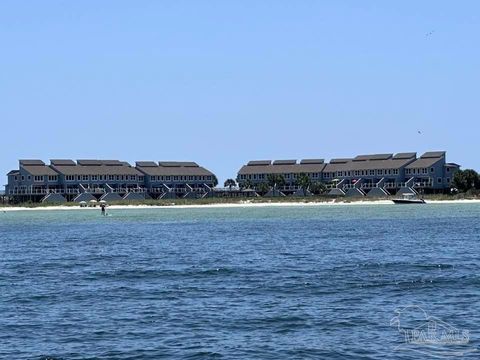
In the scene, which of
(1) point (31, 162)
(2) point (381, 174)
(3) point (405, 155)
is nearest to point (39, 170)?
(1) point (31, 162)

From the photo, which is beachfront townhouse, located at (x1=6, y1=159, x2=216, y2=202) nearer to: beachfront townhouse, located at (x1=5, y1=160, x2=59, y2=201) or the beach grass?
beachfront townhouse, located at (x1=5, y1=160, x2=59, y2=201)

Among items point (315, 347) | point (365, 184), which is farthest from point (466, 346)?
point (365, 184)

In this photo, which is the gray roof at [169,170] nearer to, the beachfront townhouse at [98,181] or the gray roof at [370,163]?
the beachfront townhouse at [98,181]

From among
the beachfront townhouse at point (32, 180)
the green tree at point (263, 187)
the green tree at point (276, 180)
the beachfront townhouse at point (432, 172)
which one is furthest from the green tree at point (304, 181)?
the beachfront townhouse at point (32, 180)

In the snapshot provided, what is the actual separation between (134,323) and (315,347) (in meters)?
6.31

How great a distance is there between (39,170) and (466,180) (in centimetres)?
8895

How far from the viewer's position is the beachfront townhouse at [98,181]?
178 metres

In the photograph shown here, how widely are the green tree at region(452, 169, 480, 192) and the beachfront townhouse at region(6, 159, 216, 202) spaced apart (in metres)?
58.8

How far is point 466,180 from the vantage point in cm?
16912

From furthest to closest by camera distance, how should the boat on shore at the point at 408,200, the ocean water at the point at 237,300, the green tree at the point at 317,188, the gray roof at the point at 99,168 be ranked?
the green tree at the point at 317,188, the gray roof at the point at 99,168, the boat on shore at the point at 408,200, the ocean water at the point at 237,300

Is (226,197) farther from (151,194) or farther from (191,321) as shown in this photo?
(191,321)

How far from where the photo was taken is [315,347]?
21.9m

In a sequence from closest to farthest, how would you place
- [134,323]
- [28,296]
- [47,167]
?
[134,323] < [28,296] < [47,167]

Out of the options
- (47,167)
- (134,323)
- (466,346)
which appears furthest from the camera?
(47,167)
